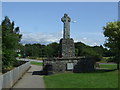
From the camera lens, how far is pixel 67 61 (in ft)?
111

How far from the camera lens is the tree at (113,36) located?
116ft

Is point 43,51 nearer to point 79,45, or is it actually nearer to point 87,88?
point 79,45

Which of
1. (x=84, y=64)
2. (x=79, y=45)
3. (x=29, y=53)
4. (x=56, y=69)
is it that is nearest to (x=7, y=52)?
(x=56, y=69)

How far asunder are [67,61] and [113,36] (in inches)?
268

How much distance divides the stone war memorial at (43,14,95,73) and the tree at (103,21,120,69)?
3258mm

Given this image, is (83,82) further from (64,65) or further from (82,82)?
(64,65)

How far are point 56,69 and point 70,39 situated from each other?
473cm

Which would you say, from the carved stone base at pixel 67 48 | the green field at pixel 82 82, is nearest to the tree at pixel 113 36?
the carved stone base at pixel 67 48

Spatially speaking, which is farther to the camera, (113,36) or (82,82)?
(113,36)

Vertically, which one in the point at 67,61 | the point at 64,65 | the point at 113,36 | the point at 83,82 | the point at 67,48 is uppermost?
the point at 113,36

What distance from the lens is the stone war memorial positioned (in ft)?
111

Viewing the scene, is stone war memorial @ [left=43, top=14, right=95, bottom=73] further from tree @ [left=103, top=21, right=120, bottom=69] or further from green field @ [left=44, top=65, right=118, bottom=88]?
green field @ [left=44, top=65, right=118, bottom=88]

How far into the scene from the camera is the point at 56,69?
3359cm

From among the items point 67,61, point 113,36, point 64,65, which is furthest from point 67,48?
point 113,36
